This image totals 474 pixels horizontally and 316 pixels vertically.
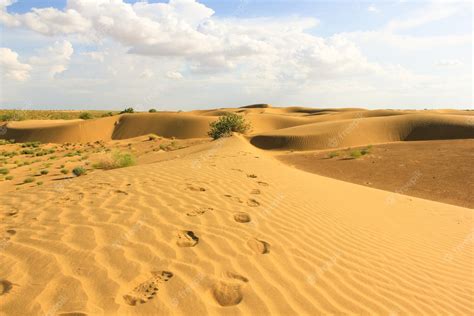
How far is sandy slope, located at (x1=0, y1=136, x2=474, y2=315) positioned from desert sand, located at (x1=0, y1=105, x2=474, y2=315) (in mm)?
14

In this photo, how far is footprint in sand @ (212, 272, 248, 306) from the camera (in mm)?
2664

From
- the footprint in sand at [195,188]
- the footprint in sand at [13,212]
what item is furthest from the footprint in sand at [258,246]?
the footprint in sand at [13,212]

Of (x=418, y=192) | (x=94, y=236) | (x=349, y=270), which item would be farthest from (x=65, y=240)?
(x=418, y=192)

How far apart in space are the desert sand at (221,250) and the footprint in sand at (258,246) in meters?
0.02

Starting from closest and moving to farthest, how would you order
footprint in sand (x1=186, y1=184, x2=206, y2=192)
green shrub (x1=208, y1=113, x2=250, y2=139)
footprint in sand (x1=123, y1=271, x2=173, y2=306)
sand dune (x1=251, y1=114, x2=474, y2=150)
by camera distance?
1. footprint in sand (x1=123, y1=271, x2=173, y2=306)
2. footprint in sand (x1=186, y1=184, x2=206, y2=192)
3. sand dune (x1=251, y1=114, x2=474, y2=150)
4. green shrub (x1=208, y1=113, x2=250, y2=139)

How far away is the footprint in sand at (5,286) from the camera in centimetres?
261

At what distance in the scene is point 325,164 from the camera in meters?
15.4

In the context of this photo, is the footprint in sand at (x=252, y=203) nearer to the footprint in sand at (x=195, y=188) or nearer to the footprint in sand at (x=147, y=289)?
the footprint in sand at (x=195, y=188)

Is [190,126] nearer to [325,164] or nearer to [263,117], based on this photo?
[263,117]

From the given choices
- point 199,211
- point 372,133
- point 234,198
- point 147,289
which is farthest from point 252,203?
point 372,133

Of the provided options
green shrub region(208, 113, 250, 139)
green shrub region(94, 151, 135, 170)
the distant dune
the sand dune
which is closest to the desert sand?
green shrub region(94, 151, 135, 170)

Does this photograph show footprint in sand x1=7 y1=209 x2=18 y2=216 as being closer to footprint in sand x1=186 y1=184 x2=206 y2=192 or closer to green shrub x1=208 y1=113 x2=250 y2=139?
footprint in sand x1=186 y1=184 x2=206 y2=192

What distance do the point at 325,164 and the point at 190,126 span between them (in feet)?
59.1

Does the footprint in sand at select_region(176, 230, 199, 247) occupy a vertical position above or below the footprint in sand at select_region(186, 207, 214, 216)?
below
